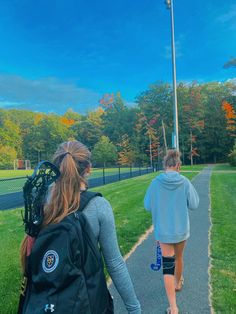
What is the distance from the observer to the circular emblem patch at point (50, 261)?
1.62 m

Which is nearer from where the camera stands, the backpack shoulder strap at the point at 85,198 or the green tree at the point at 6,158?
the backpack shoulder strap at the point at 85,198

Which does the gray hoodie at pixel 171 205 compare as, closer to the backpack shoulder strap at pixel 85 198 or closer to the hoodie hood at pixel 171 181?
the hoodie hood at pixel 171 181

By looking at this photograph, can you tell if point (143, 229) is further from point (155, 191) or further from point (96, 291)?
point (96, 291)

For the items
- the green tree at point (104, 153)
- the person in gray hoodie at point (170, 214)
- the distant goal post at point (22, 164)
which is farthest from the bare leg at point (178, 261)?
the distant goal post at point (22, 164)

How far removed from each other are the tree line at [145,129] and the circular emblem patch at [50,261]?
165 ft

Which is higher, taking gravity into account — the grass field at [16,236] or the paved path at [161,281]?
the grass field at [16,236]

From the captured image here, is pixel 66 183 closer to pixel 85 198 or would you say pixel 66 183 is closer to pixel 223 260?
pixel 85 198

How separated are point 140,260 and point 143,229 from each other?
2.17 metres

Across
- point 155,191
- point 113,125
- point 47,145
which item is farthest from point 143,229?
point 47,145

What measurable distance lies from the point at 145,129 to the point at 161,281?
2907 inches

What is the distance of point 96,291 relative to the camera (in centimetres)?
173

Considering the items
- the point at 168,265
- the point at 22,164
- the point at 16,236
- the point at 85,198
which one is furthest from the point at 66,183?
the point at 22,164

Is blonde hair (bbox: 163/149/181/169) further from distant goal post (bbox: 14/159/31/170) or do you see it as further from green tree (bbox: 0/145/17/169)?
green tree (bbox: 0/145/17/169)

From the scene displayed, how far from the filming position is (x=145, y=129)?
7762 centimetres
